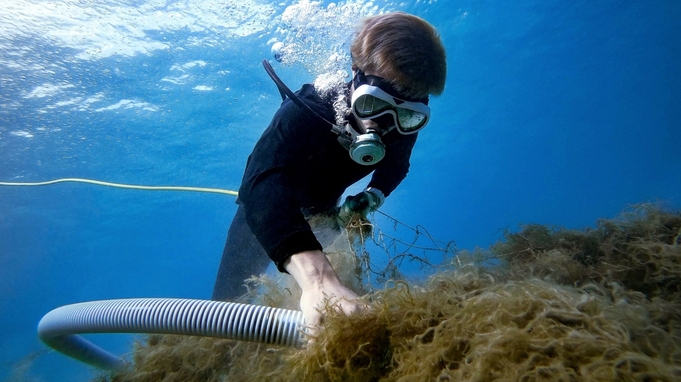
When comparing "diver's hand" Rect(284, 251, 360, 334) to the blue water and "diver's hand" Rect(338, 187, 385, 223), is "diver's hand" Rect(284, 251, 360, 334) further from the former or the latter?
the blue water

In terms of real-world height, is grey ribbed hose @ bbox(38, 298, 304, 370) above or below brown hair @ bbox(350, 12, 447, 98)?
below

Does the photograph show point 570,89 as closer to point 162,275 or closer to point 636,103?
point 636,103

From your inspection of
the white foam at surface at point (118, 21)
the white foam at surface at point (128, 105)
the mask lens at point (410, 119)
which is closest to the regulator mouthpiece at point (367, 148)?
the mask lens at point (410, 119)

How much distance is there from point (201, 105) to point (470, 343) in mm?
17891

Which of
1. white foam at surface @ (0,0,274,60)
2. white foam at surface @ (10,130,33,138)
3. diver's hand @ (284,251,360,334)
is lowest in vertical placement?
diver's hand @ (284,251,360,334)

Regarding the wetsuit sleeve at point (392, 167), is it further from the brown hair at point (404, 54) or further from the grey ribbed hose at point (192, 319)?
the grey ribbed hose at point (192, 319)

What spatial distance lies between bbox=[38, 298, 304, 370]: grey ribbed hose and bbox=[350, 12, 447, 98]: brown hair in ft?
5.44

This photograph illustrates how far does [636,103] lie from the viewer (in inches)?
1561

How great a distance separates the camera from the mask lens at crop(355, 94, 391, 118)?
244 cm

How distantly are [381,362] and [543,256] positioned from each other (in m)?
2.25

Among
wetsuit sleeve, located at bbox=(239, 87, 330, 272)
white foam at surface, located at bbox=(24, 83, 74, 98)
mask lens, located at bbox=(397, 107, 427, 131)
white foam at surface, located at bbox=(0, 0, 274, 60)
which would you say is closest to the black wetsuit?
wetsuit sleeve, located at bbox=(239, 87, 330, 272)

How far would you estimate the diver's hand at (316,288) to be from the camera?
151 cm

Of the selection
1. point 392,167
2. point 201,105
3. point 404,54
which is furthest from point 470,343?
point 201,105

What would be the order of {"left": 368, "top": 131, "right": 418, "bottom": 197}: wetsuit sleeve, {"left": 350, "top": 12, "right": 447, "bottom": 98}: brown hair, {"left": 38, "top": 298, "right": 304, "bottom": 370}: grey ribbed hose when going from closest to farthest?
{"left": 38, "top": 298, "right": 304, "bottom": 370}: grey ribbed hose → {"left": 350, "top": 12, "right": 447, "bottom": 98}: brown hair → {"left": 368, "top": 131, "right": 418, "bottom": 197}: wetsuit sleeve
